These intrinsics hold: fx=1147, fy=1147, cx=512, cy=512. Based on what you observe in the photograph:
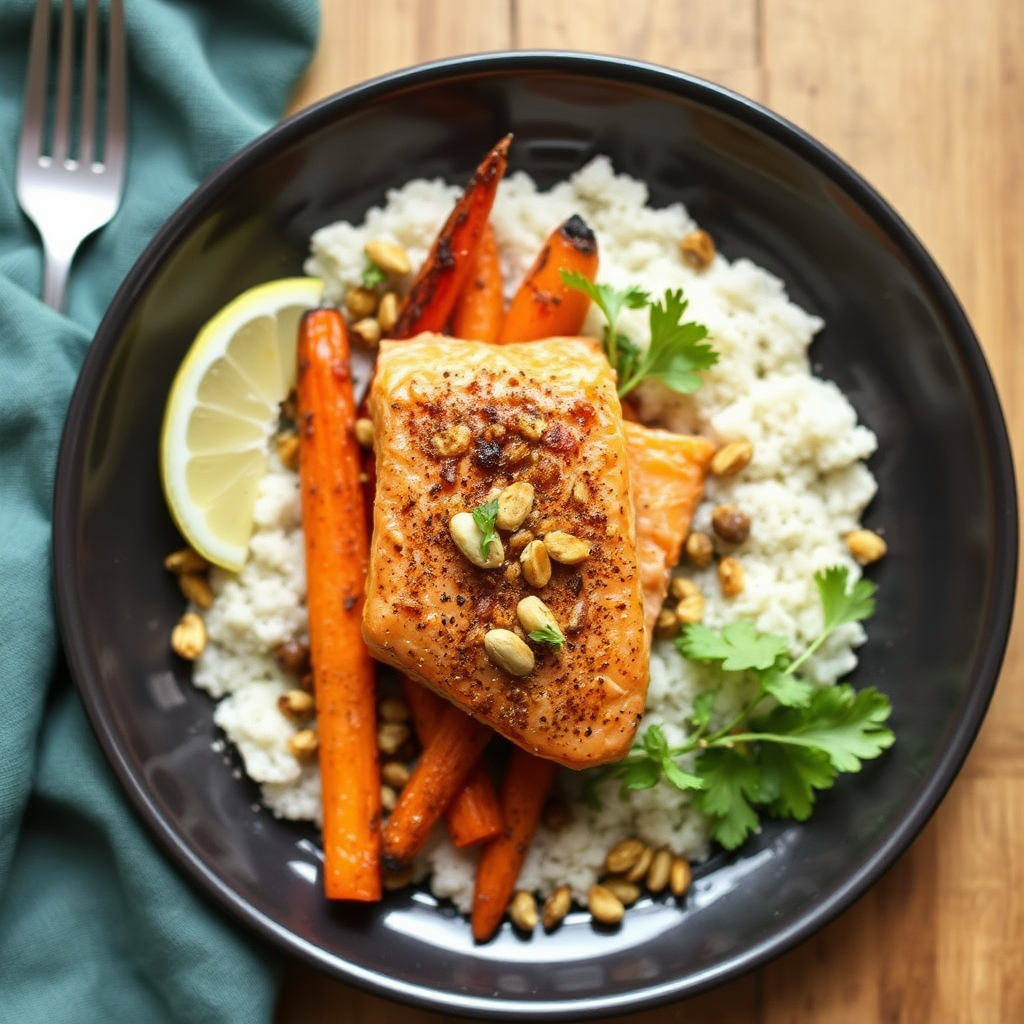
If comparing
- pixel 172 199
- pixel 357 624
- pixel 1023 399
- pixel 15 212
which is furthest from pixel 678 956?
pixel 15 212

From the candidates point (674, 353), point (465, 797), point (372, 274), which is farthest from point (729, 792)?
point (372, 274)

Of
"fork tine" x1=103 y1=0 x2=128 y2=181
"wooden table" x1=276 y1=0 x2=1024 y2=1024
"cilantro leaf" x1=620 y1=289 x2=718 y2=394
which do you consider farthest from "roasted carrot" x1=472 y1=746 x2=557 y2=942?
"fork tine" x1=103 y1=0 x2=128 y2=181

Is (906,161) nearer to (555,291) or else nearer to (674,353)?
(674,353)

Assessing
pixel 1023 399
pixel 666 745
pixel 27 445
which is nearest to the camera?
pixel 666 745

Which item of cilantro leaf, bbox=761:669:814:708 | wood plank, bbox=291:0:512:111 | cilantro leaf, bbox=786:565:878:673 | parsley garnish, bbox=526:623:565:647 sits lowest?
cilantro leaf, bbox=761:669:814:708

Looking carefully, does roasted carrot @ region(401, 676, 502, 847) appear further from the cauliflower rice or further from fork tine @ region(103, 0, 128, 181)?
fork tine @ region(103, 0, 128, 181)

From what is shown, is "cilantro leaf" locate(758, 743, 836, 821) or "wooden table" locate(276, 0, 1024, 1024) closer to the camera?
"cilantro leaf" locate(758, 743, 836, 821)

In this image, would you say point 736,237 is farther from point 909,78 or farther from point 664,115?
point 909,78
